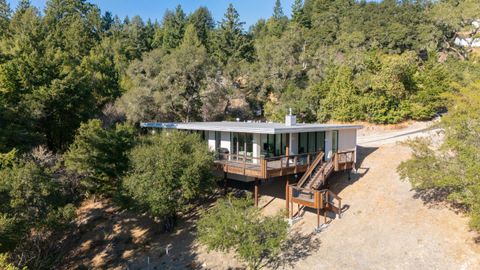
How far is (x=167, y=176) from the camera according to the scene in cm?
1736

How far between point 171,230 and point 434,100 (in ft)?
94.0

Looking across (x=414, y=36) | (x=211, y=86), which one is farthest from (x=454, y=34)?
(x=211, y=86)

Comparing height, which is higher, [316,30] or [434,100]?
[316,30]

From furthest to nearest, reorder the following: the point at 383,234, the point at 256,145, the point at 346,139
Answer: the point at 346,139
the point at 256,145
the point at 383,234

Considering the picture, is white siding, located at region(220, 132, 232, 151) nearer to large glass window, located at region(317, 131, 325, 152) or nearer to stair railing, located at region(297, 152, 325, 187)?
stair railing, located at region(297, 152, 325, 187)

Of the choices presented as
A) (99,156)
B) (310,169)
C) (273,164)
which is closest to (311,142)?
(310,169)

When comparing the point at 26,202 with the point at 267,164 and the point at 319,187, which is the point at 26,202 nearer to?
the point at 267,164

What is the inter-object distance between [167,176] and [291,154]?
7.44 metres

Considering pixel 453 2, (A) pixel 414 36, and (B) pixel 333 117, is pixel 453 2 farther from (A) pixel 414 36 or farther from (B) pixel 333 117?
(B) pixel 333 117

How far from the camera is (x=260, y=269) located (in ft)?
48.9

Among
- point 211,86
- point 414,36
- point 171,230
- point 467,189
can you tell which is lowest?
point 171,230

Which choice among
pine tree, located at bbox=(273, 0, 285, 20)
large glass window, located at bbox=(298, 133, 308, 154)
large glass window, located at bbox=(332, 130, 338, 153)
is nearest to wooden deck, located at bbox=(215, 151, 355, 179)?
large glass window, located at bbox=(298, 133, 308, 154)

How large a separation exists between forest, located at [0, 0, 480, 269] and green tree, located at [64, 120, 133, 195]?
8 centimetres

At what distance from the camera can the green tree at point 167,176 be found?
17391 millimetres
